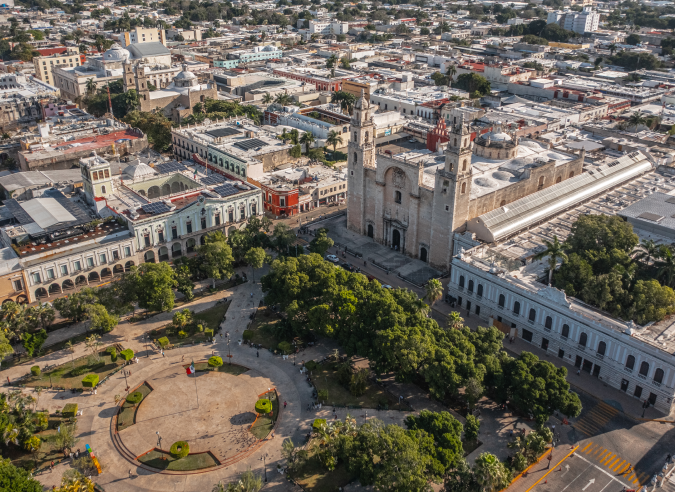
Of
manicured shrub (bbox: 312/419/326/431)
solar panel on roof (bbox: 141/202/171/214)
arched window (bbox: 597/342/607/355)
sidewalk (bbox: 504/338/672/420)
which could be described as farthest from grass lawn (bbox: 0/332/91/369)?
arched window (bbox: 597/342/607/355)

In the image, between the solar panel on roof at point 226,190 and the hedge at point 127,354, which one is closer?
the hedge at point 127,354

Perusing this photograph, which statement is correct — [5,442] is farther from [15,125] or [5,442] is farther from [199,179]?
[15,125]

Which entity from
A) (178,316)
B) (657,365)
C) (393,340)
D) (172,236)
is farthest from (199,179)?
(657,365)

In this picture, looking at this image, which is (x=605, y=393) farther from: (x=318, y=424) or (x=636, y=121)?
(x=636, y=121)

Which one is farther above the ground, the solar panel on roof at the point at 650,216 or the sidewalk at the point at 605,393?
the solar panel on roof at the point at 650,216

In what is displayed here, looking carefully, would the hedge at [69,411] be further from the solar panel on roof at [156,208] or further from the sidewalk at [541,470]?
the sidewalk at [541,470]

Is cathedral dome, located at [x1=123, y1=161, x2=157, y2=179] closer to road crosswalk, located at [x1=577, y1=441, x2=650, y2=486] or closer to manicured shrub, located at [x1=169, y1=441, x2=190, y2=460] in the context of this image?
manicured shrub, located at [x1=169, y1=441, x2=190, y2=460]

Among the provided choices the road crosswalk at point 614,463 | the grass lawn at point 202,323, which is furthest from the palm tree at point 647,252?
the grass lawn at point 202,323

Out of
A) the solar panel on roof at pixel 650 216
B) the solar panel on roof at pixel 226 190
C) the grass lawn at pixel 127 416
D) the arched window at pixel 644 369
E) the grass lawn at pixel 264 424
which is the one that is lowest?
the grass lawn at pixel 264 424
